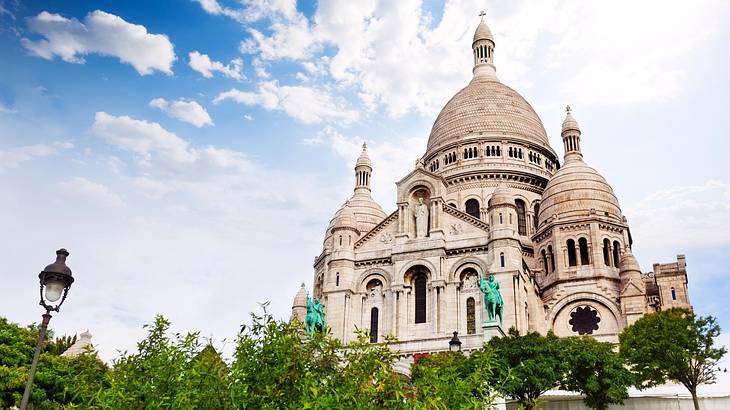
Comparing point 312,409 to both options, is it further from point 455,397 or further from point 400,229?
point 400,229

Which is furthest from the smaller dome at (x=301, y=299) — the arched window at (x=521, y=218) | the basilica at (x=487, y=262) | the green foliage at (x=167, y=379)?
the green foliage at (x=167, y=379)

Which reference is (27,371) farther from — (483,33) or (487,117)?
(483,33)

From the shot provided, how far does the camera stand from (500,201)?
4291 cm

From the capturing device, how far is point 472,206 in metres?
57.1

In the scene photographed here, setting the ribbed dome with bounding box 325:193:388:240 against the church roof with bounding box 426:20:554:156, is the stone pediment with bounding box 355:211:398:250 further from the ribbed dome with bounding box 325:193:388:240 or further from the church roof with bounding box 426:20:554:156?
the church roof with bounding box 426:20:554:156

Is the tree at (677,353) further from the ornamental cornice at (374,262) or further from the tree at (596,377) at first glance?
the ornamental cornice at (374,262)

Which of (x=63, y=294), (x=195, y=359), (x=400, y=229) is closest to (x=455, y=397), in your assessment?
(x=195, y=359)

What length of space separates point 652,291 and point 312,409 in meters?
44.7

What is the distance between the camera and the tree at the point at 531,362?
29719 mm

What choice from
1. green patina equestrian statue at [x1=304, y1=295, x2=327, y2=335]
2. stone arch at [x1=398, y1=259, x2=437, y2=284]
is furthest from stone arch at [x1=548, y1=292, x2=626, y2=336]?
green patina equestrian statue at [x1=304, y1=295, x2=327, y2=335]

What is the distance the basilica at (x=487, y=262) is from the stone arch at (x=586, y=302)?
0.07 meters

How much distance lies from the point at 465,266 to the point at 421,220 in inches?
175

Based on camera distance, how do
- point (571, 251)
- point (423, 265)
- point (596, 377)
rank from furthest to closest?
point (571, 251) < point (423, 265) < point (596, 377)

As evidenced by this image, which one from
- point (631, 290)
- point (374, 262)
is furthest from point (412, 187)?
point (631, 290)
